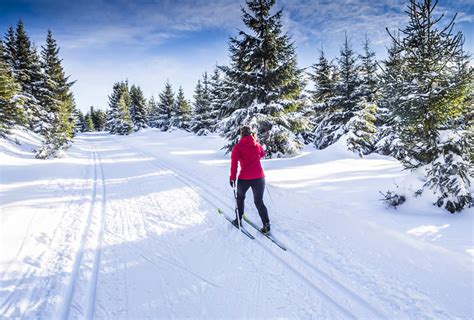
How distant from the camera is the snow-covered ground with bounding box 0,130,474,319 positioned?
10.2 feet

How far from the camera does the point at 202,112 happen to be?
3828cm

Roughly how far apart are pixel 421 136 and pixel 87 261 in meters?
7.43

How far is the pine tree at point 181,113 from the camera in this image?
45.9 m

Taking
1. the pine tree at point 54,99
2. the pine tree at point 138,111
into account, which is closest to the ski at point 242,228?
the pine tree at point 54,99

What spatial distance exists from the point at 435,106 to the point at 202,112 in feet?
114

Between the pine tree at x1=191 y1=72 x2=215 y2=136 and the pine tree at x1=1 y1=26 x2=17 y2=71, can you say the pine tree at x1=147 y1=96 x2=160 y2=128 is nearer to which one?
the pine tree at x1=191 y1=72 x2=215 y2=136

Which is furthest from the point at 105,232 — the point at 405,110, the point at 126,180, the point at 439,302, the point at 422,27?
the point at 422,27

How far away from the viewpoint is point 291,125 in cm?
1486

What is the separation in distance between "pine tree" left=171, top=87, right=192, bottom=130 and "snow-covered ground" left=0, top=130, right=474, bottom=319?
4017 cm

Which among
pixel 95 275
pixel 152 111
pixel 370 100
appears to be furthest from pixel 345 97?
pixel 152 111

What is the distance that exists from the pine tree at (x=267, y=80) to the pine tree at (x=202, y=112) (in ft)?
70.3

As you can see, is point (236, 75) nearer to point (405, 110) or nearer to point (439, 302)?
point (405, 110)

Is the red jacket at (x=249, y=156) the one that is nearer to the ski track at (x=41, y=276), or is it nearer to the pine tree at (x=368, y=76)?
the ski track at (x=41, y=276)

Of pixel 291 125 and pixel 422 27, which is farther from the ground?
pixel 422 27
